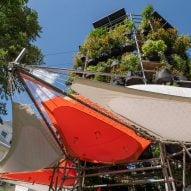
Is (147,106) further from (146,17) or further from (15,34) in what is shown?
(146,17)

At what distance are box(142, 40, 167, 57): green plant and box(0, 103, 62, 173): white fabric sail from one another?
9103 millimetres

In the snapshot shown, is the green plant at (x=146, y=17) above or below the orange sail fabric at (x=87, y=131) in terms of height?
above

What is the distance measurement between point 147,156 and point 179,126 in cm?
439

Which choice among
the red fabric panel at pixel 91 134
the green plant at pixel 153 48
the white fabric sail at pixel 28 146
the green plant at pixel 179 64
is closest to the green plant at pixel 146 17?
the green plant at pixel 153 48

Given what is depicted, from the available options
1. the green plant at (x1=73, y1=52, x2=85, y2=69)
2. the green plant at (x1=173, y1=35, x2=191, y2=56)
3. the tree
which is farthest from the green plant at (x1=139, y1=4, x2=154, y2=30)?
the tree

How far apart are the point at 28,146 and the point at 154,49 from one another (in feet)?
31.8

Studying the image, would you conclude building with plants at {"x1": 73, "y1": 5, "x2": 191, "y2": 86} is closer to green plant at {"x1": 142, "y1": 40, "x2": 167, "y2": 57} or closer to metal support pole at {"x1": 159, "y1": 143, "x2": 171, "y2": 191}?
green plant at {"x1": 142, "y1": 40, "x2": 167, "y2": 57}

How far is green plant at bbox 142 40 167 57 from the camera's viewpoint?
16094 millimetres

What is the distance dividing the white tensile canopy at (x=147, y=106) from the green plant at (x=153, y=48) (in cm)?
981

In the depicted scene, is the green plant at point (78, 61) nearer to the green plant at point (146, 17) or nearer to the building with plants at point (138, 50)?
the building with plants at point (138, 50)

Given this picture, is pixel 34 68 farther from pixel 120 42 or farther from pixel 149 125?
pixel 120 42

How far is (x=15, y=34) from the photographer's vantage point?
13.4 metres

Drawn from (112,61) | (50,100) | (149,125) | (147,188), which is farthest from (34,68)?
(112,61)

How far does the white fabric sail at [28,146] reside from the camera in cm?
750
